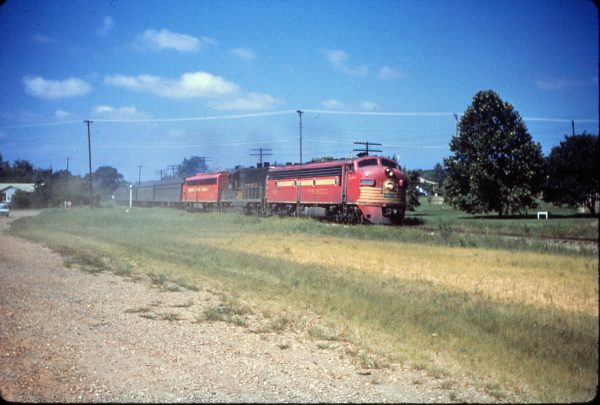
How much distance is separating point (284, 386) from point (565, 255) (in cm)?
539

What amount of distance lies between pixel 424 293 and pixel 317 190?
71.9 feet

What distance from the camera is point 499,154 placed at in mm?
10742

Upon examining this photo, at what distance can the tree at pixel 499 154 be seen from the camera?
9.55 metres

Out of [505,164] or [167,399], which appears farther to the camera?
[505,164]

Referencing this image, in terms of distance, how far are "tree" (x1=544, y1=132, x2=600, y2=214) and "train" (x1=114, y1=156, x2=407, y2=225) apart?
20477 millimetres

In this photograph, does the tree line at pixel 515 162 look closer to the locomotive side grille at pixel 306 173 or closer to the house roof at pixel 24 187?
the locomotive side grille at pixel 306 173

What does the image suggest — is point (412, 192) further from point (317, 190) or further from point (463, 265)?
point (463, 265)

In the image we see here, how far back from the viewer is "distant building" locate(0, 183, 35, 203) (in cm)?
3416

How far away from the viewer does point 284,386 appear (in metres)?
7.18

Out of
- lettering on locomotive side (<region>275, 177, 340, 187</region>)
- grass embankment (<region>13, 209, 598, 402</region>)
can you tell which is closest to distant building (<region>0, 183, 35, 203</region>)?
grass embankment (<region>13, 209, 598, 402</region>)

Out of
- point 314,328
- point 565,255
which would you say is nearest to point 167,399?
point 314,328

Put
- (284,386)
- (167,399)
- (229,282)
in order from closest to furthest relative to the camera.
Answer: (167,399)
(284,386)
(229,282)

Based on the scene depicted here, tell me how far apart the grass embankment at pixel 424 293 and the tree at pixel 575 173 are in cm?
120

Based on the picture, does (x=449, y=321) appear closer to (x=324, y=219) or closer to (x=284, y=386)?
(x=284, y=386)
